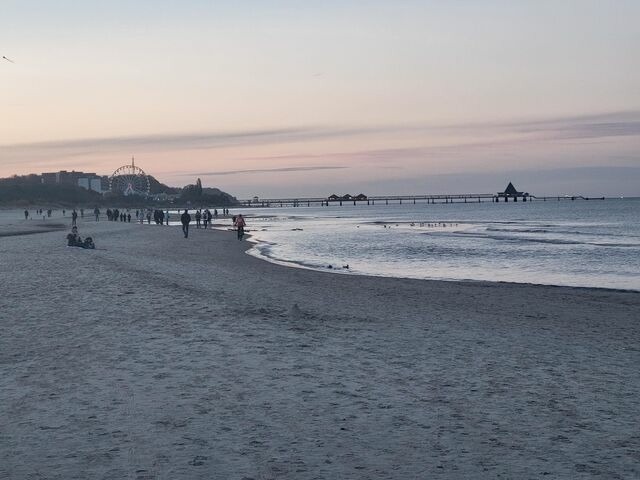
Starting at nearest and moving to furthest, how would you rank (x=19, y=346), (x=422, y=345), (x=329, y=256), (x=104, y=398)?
(x=104, y=398)
(x=19, y=346)
(x=422, y=345)
(x=329, y=256)

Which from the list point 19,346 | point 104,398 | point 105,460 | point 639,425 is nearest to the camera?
point 105,460

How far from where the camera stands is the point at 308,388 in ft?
25.3

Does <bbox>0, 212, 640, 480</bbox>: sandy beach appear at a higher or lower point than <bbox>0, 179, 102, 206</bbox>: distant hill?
lower

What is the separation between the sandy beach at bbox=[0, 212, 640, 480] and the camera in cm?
561

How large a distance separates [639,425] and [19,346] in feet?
24.8

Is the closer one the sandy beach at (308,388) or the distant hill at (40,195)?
the sandy beach at (308,388)

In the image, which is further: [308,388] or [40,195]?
[40,195]

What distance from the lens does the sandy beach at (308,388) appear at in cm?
561

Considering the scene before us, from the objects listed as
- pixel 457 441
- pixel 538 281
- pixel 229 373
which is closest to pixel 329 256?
pixel 538 281

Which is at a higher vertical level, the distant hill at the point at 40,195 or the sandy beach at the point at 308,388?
the distant hill at the point at 40,195

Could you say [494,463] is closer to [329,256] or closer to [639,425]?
[639,425]

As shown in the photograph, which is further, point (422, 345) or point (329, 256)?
point (329, 256)

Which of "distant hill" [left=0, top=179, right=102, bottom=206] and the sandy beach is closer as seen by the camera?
the sandy beach

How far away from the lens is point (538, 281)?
896 inches
